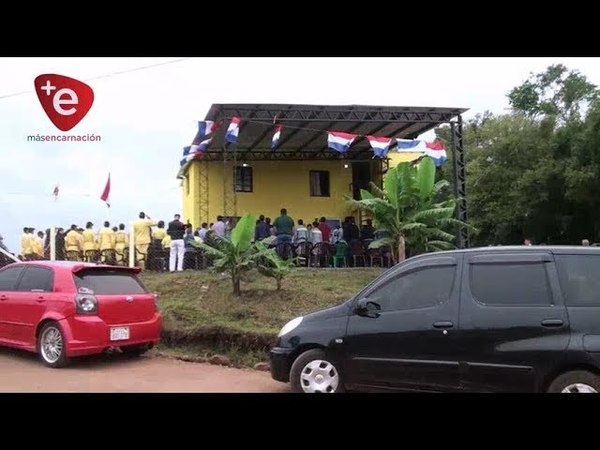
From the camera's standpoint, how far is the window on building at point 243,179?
2485 centimetres

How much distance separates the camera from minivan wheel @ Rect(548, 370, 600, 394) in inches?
205

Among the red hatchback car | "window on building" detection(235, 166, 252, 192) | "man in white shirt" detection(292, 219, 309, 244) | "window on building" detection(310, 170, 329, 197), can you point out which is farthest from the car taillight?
"window on building" detection(310, 170, 329, 197)

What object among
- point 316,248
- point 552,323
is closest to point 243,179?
point 316,248

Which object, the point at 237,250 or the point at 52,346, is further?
the point at 237,250

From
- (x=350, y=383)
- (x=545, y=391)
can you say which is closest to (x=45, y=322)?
(x=350, y=383)

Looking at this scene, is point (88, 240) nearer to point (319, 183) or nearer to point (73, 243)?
point (73, 243)

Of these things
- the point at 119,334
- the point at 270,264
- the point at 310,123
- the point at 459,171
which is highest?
the point at 310,123

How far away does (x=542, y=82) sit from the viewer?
106ft

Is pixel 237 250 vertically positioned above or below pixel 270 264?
above

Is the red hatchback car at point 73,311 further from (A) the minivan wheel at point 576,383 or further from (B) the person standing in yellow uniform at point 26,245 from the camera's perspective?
(B) the person standing in yellow uniform at point 26,245

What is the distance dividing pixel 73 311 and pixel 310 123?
13.7 metres

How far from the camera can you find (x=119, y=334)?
27.0 ft

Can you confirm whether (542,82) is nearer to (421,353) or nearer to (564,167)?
(564,167)

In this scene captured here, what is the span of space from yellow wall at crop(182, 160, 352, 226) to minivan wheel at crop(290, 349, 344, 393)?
18099 mm
